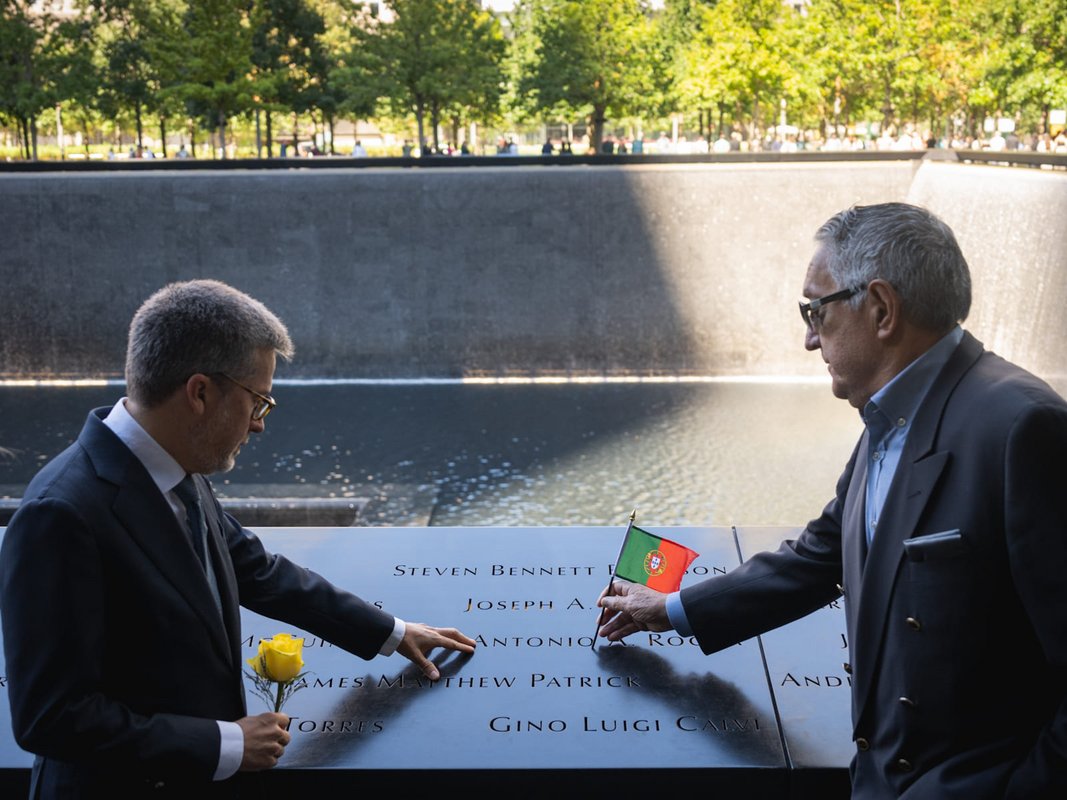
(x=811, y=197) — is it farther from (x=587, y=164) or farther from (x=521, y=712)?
(x=521, y=712)

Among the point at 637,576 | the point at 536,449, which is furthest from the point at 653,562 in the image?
the point at 536,449

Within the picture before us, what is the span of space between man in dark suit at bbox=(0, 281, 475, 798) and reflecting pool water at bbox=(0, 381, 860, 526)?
17.7ft

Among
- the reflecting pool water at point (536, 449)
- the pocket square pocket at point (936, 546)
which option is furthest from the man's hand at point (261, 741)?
the reflecting pool water at point (536, 449)

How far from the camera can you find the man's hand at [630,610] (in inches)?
99.1

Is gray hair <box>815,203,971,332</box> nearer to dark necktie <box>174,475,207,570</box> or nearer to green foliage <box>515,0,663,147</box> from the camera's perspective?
dark necktie <box>174,475,207,570</box>

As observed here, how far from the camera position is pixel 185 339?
181 centimetres

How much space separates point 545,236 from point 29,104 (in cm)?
1342

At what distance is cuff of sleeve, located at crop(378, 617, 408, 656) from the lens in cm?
252

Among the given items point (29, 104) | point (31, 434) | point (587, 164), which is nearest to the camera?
point (31, 434)

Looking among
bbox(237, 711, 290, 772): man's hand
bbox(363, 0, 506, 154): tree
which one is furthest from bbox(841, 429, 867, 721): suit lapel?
bbox(363, 0, 506, 154): tree

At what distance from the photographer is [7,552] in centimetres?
173

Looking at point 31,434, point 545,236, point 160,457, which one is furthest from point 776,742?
point 545,236

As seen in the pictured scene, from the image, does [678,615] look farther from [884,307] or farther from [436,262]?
[436,262]

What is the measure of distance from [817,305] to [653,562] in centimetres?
94
